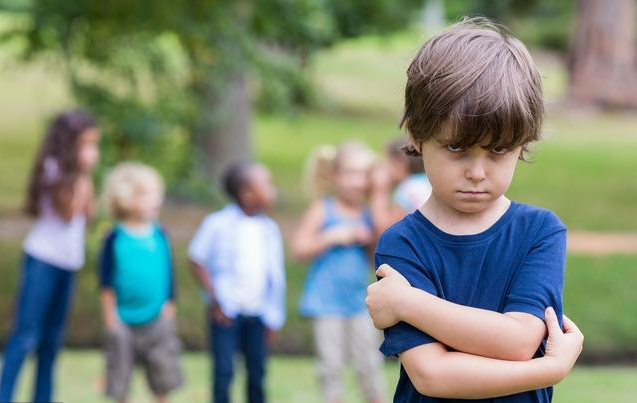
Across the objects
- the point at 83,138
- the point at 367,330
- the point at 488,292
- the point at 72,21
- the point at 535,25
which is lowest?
the point at 367,330

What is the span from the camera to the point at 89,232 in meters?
11.3

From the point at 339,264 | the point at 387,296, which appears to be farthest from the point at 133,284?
the point at 387,296

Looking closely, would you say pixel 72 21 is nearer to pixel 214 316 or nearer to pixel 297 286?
pixel 297 286

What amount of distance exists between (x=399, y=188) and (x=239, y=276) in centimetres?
115

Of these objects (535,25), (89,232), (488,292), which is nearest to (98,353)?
(89,232)

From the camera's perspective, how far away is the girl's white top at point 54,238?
6375mm

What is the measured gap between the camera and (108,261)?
6375mm

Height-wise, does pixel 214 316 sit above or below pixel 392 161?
below

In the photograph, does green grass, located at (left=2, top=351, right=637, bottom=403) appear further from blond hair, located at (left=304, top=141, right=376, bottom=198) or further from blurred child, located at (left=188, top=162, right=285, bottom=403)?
blond hair, located at (left=304, top=141, right=376, bottom=198)

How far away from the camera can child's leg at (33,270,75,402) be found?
6445mm

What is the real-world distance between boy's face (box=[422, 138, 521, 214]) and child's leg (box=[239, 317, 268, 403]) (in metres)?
4.12

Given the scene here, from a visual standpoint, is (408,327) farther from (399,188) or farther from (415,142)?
(399,188)

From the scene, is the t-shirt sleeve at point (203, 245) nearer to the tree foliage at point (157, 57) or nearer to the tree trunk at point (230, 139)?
the tree foliage at point (157, 57)

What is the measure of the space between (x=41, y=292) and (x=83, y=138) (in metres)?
0.89
